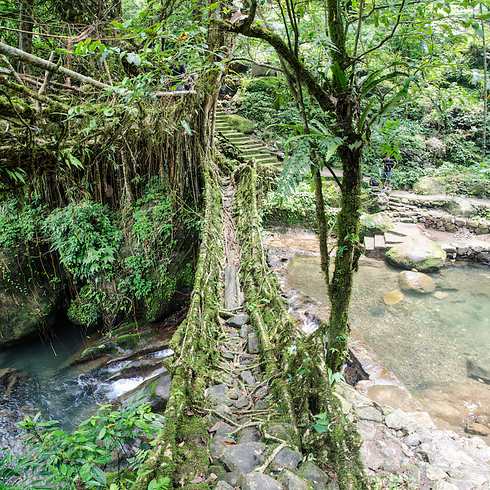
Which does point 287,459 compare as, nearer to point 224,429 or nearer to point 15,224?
point 224,429

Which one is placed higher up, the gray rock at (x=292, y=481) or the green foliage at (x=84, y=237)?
the green foliage at (x=84, y=237)

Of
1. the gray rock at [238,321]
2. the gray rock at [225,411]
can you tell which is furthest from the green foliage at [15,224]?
the gray rock at [225,411]

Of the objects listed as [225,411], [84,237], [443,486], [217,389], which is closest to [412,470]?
[443,486]

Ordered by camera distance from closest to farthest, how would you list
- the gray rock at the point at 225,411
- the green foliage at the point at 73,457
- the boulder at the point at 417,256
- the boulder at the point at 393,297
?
the green foliage at the point at 73,457 < the gray rock at the point at 225,411 < the boulder at the point at 393,297 < the boulder at the point at 417,256

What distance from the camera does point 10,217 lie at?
19.4ft

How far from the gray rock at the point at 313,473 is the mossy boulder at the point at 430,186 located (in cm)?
1170

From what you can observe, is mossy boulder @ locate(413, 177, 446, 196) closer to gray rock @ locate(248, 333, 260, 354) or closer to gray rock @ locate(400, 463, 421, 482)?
gray rock @ locate(248, 333, 260, 354)

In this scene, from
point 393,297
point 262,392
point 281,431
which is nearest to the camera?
point 281,431

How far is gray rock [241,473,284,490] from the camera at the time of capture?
1678 millimetres

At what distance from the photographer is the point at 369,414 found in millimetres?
3105

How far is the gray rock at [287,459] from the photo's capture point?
6.22 feet

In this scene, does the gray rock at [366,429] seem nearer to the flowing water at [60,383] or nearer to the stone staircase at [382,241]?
the flowing water at [60,383]

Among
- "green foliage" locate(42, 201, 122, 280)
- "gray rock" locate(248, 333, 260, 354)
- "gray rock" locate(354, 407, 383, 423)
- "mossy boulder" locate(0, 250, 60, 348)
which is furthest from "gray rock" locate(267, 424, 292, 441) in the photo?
"mossy boulder" locate(0, 250, 60, 348)

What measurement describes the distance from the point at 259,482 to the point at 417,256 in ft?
25.2
